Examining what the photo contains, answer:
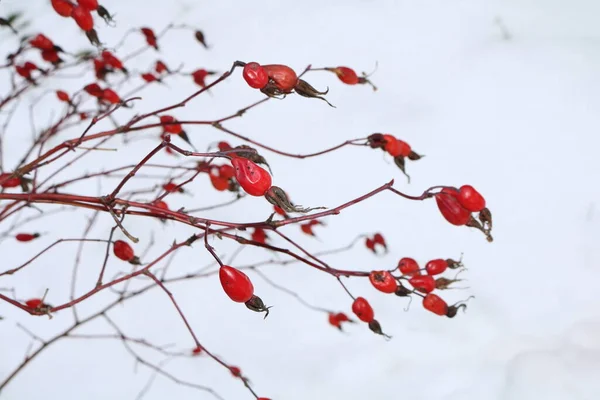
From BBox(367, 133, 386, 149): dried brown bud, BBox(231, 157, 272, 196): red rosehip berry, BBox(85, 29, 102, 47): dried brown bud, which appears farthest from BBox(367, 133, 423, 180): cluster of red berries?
BBox(85, 29, 102, 47): dried brown bud

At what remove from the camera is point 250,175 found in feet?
1.33

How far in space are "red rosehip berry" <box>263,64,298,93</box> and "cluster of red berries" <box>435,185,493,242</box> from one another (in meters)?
0.17

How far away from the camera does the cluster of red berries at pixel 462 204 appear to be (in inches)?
19.4

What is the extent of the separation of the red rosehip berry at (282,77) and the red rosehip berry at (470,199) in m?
0.17

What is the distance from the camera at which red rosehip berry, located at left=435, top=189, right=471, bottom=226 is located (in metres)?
0.51

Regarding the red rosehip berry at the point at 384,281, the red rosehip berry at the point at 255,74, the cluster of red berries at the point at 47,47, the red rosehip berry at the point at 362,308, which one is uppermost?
the cluster of red berries at the point at 47,47

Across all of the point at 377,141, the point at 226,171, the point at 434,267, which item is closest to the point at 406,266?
the point at 434,267

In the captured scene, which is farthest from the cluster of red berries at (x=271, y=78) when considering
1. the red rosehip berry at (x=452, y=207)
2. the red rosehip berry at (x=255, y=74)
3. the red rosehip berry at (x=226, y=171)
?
the red rosehip berry at (x=226, y=171)

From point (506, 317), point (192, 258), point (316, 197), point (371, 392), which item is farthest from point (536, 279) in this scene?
point (192, 258)

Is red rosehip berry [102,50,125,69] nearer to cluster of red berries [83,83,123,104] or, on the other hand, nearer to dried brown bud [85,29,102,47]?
cluster of red berries [83,83,123,104]

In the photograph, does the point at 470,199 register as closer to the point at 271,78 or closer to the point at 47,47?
the point at 271,78

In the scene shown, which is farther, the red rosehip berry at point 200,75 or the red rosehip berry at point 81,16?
the red rosehip berry at point 200,75

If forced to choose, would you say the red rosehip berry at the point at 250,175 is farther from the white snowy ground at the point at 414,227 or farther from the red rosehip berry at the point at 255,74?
the white snowy ground at the point at 414,227

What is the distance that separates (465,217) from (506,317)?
1.65 feet
